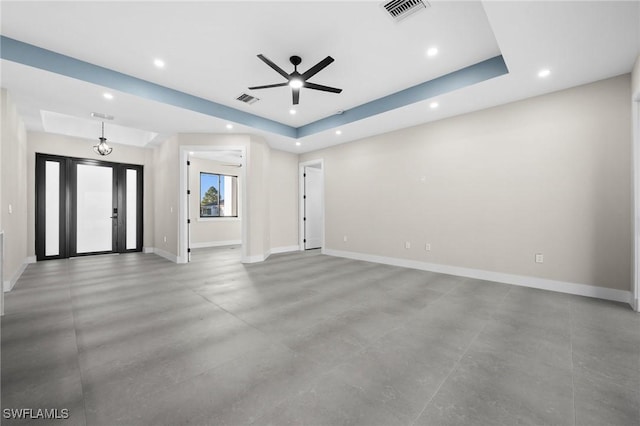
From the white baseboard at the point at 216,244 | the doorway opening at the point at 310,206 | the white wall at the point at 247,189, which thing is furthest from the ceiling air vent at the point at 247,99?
the white baseboard at the point at 216,244

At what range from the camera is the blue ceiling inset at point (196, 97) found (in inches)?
126

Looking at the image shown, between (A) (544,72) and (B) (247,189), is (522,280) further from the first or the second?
(B) (247,189)

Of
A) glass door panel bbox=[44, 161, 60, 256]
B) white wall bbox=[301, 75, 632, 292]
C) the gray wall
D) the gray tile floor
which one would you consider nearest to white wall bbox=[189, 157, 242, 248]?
glass door panel bbox=[44, 161, 60, 256]

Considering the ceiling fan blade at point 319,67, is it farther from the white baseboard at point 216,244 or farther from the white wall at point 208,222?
the white baseboard at point 216,244

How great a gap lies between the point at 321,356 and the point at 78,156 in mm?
7946

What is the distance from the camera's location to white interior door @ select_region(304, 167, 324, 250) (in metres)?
8.02

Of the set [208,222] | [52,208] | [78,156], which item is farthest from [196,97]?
[208,222]

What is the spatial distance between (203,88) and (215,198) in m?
5.49

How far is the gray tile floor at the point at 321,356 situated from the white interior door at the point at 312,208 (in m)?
4.25

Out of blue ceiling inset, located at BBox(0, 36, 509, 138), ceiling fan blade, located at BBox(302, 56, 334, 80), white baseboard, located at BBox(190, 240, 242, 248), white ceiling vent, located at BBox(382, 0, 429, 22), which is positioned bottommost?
white baseboard, located at BBox(190, 240, 242, 248)

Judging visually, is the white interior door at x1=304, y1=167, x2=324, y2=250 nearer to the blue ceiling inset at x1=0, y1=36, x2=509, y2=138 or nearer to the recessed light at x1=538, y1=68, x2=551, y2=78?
the blue ceiling inset at x1=0, y1=36, x2=509, y2=138

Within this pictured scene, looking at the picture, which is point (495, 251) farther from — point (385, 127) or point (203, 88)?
point (203, 88)

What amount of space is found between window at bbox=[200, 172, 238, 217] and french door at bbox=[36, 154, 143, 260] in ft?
6.09

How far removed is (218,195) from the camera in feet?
30.8
